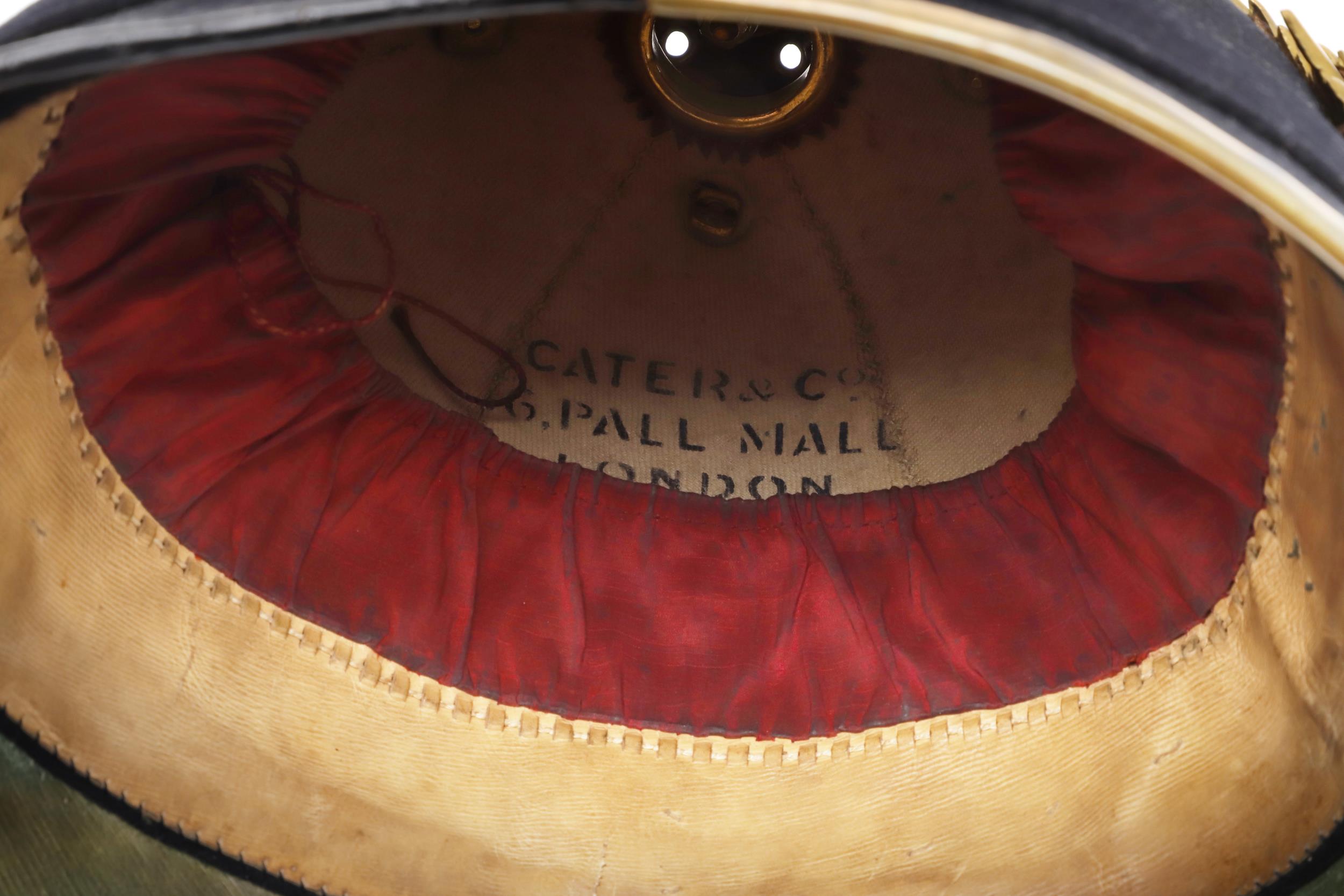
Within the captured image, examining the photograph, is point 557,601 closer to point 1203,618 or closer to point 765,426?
point 765,426

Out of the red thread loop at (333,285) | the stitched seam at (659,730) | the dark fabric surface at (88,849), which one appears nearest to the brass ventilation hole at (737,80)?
the red thread loop at (333,285)

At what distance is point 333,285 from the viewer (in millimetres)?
802

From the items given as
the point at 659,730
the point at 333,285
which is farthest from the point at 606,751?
the point at 333,285

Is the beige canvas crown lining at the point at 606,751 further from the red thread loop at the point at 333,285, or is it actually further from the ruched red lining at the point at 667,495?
the red thread loop at the point at 333,285

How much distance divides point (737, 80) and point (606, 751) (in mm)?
576

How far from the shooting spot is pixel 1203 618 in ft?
2.08

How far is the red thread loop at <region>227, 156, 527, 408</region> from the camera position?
0.68 m

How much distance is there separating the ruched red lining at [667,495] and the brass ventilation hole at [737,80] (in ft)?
1.19

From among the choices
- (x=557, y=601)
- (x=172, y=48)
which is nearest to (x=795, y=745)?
(x=557, y=601)

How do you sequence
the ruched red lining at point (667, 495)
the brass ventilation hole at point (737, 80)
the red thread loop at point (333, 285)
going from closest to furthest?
the ruched red lining at point (667, 495) < the red thread loop at point (333, 285) < the brass ventilation hole at point (737, 80)

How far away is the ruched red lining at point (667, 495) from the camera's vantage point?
0.57 metres

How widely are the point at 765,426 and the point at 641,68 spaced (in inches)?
13.3

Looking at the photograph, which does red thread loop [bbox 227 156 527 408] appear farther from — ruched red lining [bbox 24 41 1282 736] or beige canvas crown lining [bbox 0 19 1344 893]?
beige canvas crown lining [bbox 0 19 1344 893]

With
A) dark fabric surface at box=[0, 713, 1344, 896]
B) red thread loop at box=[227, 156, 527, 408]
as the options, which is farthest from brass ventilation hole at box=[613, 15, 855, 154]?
dark fabric surface at box=[0, 713, 1344, 896]
